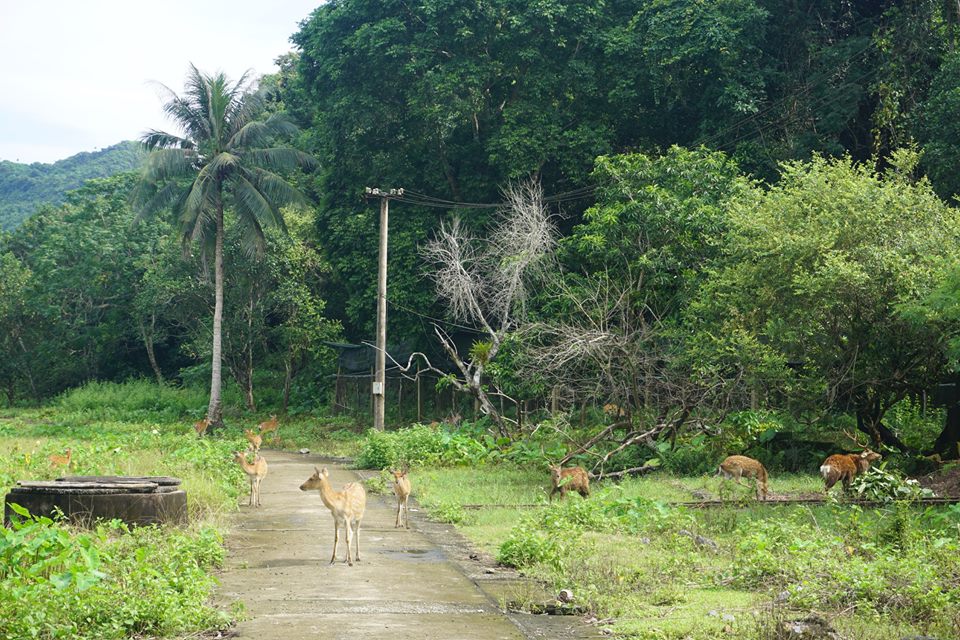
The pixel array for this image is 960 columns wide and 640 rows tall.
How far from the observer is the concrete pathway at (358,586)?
777cm

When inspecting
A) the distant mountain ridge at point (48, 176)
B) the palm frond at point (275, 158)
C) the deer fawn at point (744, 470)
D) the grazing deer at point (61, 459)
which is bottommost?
the grazing deer at point (61, 459)

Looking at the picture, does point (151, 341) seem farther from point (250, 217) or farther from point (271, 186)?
point (271, 186)

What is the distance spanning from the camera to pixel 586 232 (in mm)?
25938

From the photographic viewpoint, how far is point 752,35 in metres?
31.2

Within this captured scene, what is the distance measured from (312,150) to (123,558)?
112 ft

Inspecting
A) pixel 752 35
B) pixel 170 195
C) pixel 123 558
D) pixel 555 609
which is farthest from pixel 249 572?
pixel 170 195

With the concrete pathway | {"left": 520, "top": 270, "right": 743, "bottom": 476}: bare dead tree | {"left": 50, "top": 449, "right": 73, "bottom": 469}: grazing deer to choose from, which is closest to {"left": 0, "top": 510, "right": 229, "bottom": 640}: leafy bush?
the concrete pathway

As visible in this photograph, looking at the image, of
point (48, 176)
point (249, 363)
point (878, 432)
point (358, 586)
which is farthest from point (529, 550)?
point (48, 176)

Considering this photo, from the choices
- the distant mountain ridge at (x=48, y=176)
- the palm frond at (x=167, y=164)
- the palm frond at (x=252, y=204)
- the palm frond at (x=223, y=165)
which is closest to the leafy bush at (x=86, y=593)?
the palm frond at (x=252, y=204)

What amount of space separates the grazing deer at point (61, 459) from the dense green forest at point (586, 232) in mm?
8843

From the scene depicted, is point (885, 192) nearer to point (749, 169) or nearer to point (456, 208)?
point (749, 169)

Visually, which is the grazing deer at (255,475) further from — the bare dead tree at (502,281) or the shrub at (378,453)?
the bare dead tree at (502,281)

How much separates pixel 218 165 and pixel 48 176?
66.7 metres

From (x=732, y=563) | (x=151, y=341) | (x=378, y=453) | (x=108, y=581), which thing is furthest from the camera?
(x=151, y=341)
